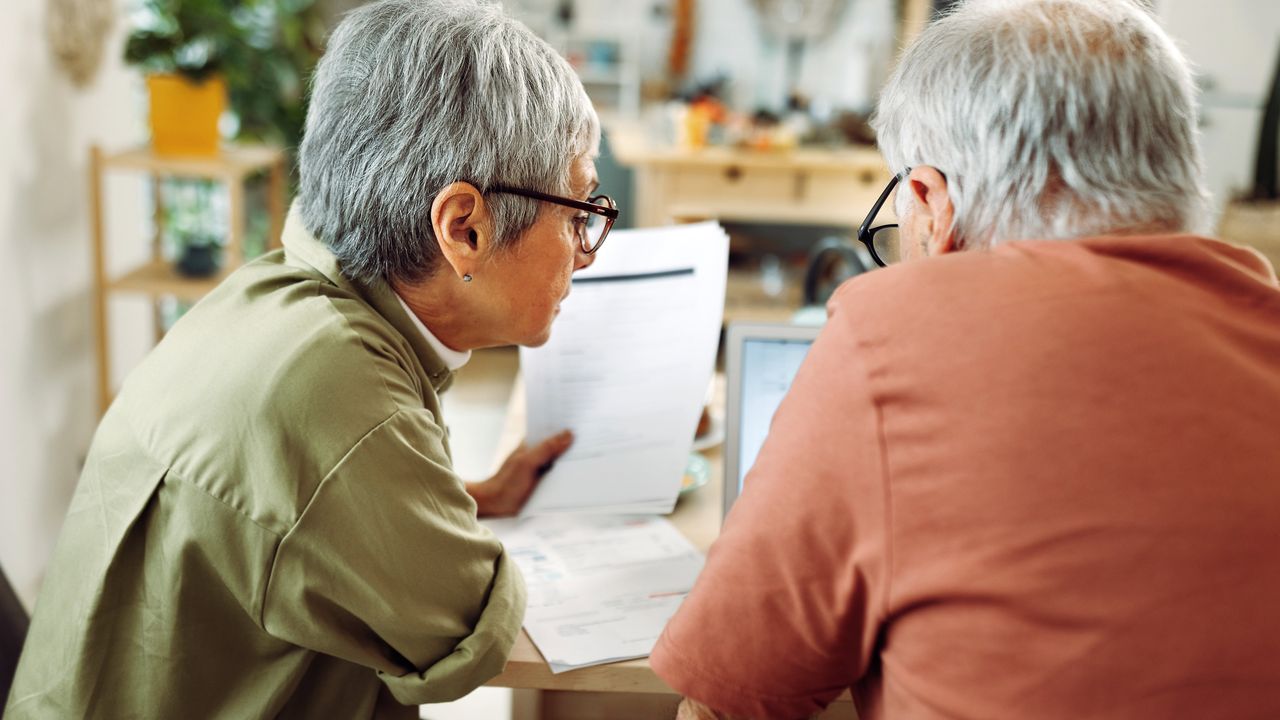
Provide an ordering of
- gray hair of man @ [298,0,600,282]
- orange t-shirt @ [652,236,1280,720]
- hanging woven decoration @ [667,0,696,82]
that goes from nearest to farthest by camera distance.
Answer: orange t-shirt @ [652,236,1280,720], gray hair of man @ [298,0,600,282], hanging woven decoration @ [667,0,696,82]

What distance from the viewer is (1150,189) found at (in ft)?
2.43

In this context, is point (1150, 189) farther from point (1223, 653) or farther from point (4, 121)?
point (4, 121)

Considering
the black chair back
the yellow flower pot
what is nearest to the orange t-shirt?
the black chair back

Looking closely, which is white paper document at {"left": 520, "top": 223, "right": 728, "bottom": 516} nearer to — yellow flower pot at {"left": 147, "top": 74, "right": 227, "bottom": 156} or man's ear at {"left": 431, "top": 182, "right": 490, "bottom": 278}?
man's ear at {"left": 431, "top": 182, "right": 490, "bottom": 278}

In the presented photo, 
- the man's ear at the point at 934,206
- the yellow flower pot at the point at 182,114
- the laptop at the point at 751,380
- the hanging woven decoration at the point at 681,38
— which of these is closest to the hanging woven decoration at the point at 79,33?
the yellow flower pot at the point at 182,114

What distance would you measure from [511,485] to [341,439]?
422mm

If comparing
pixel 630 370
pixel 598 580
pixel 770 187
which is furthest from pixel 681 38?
pixel 598 580

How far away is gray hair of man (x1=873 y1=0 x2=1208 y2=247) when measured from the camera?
73 centimetres

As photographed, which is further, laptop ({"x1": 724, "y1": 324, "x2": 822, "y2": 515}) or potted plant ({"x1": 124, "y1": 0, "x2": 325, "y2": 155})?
potted plant ({"x1": 124, "y1": 0, "x2": 325, "y2": 155})

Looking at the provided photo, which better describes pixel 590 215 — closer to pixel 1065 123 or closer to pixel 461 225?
pixel 461 225

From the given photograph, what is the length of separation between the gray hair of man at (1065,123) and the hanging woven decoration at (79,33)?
2.29 m

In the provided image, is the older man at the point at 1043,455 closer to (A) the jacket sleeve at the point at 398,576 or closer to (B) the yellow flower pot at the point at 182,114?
(A) the jacket sleeve at the point at 398,576

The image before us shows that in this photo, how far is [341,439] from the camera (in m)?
0.90

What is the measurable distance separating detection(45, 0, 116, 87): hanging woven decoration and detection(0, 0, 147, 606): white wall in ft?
0.13
